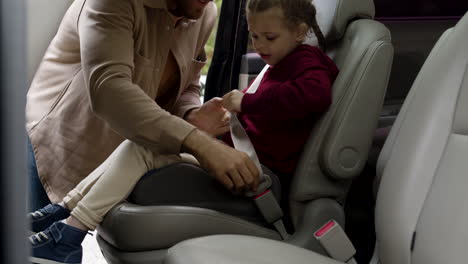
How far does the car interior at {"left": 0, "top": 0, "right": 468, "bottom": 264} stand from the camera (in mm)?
1145

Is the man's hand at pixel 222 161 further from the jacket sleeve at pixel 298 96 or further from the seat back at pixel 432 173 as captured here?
the seat back at pixel 432 173

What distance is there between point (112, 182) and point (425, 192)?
2.25 ft

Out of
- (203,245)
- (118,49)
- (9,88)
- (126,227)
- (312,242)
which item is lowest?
(312,242)

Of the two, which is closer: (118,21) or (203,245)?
(203,245)

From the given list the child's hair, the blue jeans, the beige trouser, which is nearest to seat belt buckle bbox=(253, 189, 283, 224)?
the beige trouser

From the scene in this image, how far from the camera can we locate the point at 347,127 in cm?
153

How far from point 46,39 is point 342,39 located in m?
1.20

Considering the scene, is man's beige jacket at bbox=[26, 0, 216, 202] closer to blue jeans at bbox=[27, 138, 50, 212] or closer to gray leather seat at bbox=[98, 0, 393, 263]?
blue jeans at bbox=[27, 138, 50, 212]

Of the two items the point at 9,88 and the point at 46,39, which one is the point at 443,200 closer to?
the point at 9,88

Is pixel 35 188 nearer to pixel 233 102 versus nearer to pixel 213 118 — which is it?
pixel 213 118

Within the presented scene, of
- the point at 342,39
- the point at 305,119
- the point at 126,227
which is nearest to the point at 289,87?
the point at 305,119

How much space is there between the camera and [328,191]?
1575 mm

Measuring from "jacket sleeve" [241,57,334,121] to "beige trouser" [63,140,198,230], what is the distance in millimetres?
264

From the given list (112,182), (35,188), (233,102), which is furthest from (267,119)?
(35,188)
